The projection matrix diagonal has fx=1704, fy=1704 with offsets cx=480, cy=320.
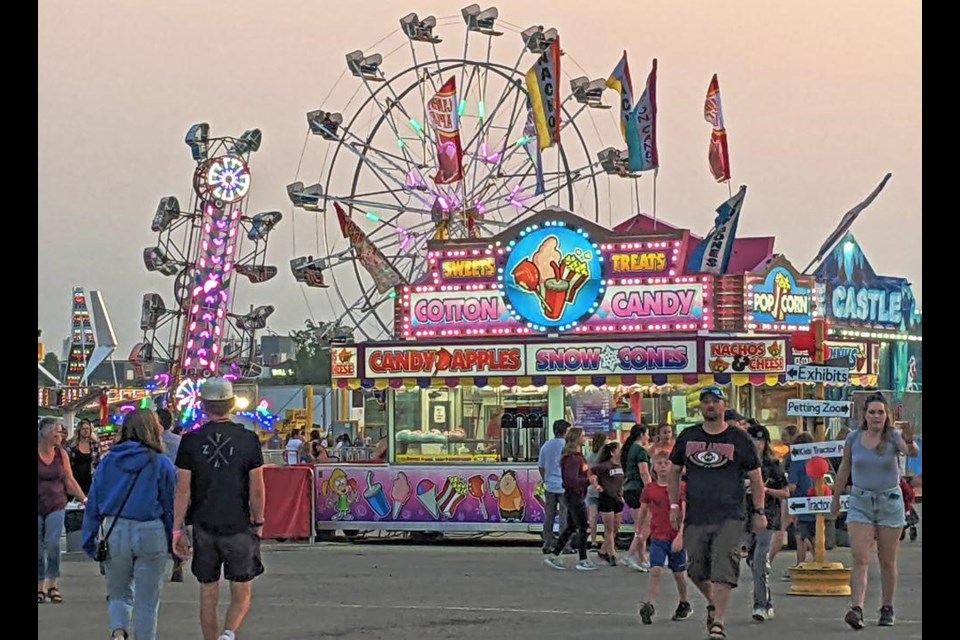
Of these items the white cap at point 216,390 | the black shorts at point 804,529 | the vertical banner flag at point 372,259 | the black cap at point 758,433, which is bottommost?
the black shorts at point 804,529

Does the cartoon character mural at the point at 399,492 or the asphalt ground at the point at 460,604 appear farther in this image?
the cartoon character mural at the point at 399,492

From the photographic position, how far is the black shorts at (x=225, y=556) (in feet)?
35.1

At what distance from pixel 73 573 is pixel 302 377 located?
84.7 metres

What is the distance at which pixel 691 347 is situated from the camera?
23297 millimetres

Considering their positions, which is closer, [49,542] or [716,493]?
[716,493]

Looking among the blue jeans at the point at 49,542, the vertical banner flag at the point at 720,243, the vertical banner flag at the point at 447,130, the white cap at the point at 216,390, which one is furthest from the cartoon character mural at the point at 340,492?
the white cap at the point at 216,390

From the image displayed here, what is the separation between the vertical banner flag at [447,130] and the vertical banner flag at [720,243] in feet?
24.6

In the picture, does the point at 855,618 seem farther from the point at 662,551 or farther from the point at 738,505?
the point at 662,551

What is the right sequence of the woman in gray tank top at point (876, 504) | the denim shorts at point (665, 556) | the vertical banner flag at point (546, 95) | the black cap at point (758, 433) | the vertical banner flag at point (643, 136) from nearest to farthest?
the woman in gray tank top at point (876, 504), the denim shorts at point (665, 556), the black cap at point (758, 433), the vertical banner flag at point (643, 136), the vertical banner flag at point (546, 95)

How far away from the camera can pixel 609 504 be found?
2025 centimetres

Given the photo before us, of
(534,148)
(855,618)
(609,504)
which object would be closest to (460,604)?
(855,618)

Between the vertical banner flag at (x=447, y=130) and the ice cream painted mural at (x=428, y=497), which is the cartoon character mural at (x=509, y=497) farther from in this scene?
the vertical banner flag at (x=447, y=130)

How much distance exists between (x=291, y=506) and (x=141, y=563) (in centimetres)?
1383
